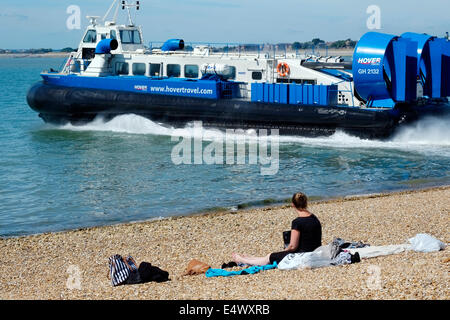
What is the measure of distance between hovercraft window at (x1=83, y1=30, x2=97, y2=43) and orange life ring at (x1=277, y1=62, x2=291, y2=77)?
618 cm

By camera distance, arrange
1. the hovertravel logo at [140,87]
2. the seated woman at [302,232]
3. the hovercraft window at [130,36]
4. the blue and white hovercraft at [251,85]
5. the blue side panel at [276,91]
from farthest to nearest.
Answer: the hovercraft window at [130,36] < the hovertravel logo at [140,87] < the blue side panel at [276,91] < the blue and white hovercraft at [251,85] < the seated woman at [302,232]

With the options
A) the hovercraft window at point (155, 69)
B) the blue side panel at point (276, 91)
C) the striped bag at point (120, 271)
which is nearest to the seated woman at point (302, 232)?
the striped bag at point (120, 271)

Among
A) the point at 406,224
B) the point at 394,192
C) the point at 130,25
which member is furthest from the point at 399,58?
the point at 130,25

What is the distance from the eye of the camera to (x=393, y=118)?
14.5 m

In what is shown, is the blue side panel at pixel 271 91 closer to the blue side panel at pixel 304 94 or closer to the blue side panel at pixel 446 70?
the blue side panel at pixel 304 94

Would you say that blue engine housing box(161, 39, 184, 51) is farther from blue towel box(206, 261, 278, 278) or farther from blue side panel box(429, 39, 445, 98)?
blue towel box(206, 261, 278, 278)

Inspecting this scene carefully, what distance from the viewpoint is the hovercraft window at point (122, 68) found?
18.2m

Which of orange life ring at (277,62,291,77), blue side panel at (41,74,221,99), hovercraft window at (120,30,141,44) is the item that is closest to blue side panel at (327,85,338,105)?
orange life ring at (277,62,291,77)

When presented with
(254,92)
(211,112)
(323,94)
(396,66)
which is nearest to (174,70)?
(211,112)

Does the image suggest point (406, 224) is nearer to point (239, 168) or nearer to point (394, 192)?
point (394, 192)

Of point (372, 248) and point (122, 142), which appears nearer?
point (372, 248)

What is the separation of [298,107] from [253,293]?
10.6 meters

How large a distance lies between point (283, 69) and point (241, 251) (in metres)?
9.31

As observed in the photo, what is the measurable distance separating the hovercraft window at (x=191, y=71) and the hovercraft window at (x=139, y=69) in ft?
4.56
